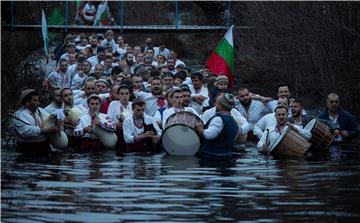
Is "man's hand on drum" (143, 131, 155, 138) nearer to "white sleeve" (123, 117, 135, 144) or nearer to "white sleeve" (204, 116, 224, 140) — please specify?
"white sleeve" (123, 117, 135, 144)

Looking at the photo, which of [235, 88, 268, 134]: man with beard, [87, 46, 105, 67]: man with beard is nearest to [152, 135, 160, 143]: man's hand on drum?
[235, 88, 268, 134]: man with beard

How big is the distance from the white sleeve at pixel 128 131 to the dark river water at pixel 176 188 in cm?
40

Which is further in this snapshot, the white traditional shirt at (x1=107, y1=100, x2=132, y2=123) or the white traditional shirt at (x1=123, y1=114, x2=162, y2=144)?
the white traditional shirt at (x1=107, y1=100, x2=132, y2=123)

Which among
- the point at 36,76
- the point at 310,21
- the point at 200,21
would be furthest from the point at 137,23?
the point at 36,76

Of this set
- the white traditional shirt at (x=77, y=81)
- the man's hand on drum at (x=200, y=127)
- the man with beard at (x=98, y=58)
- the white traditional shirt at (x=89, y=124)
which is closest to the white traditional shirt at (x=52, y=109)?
the white traditional shirt at (x=89, y=124)

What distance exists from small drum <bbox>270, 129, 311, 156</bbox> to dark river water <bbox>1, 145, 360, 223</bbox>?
204 mm

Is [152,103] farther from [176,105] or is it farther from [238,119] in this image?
[238,119]

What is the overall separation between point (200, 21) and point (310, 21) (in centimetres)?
2022

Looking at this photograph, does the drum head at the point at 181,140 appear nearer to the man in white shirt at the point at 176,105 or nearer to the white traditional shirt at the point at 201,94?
the man in white shirt at the point at 176,105

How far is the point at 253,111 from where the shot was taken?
24.2 meters

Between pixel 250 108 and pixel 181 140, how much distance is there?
3911mm

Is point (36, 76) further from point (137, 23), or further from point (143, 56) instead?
point (137, 23)

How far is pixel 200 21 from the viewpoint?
52094mm

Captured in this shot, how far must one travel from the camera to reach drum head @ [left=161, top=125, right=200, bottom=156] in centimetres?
2050
